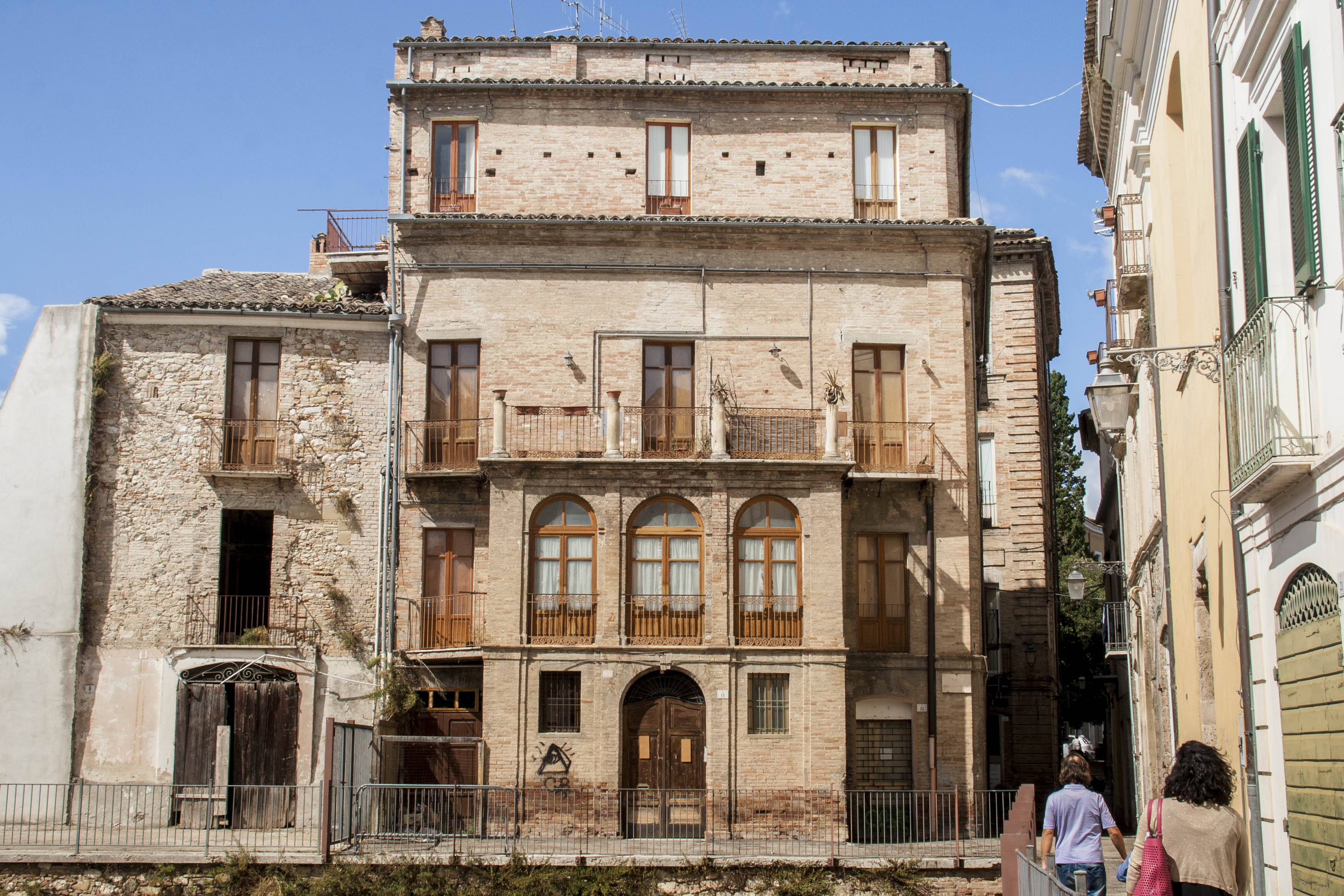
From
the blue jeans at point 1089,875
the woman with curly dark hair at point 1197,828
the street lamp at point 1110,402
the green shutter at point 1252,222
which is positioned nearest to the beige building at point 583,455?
the street lamp at point 1110,402

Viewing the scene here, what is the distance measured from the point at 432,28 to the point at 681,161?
6.35m

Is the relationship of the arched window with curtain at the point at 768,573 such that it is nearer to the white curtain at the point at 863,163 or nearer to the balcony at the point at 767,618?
the balcony at the point at 767,618

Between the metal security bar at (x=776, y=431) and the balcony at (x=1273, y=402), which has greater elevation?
the metal security bar at (x=776, y=431)

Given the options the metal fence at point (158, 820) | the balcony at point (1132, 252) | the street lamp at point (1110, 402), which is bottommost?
the metal fence at point (158, 820)

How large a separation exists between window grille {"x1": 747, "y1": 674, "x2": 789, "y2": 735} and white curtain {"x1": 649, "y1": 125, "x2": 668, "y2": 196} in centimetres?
1032

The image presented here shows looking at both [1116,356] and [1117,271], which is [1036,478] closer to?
[1117,271]

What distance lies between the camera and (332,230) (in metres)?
28.7

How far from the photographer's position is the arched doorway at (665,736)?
23.5 metres

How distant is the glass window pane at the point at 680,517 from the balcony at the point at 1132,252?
832 cm

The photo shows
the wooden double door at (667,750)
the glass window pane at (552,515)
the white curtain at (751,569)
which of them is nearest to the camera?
the wooden double door at (667,750)

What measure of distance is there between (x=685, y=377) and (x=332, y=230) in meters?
8.58

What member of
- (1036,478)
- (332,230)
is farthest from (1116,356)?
(1036,478)

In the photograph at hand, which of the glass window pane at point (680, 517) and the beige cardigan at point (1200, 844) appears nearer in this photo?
the beige cardigan at point (1200, 844)

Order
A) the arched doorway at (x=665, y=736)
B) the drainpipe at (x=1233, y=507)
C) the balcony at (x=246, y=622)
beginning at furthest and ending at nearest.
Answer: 1. the balcony at (x=246, y=622)
2. the arched doorway at (x=665, y=736)
3. the drainpipe at (x=1233, y=507)
